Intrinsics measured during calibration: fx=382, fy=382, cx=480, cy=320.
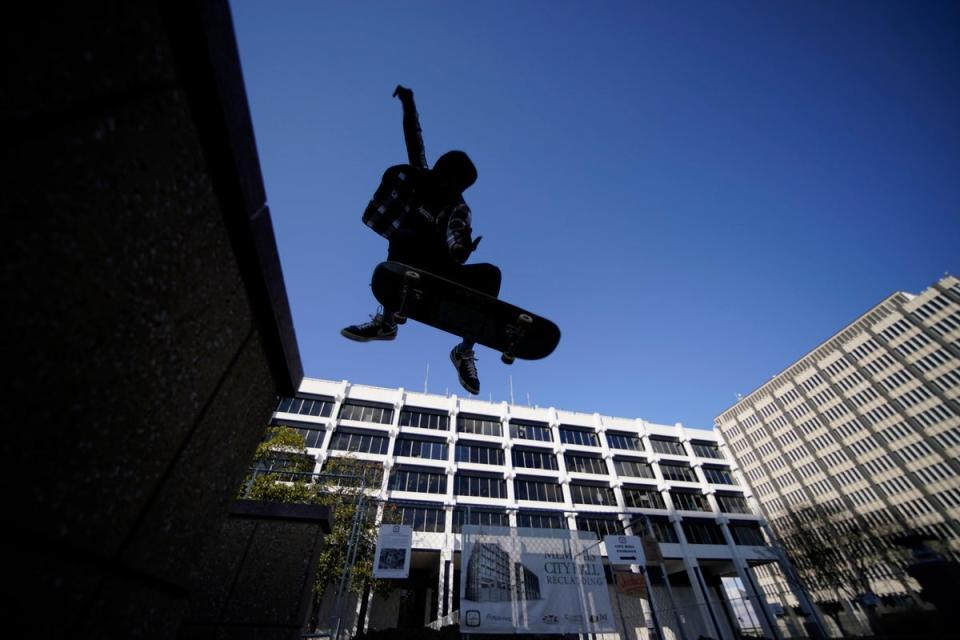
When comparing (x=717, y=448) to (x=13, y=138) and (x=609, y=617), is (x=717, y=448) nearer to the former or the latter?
(x=609, y=617)

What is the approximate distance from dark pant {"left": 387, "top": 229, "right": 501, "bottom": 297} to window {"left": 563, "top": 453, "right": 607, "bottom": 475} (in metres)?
33.8

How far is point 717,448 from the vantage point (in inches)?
1620

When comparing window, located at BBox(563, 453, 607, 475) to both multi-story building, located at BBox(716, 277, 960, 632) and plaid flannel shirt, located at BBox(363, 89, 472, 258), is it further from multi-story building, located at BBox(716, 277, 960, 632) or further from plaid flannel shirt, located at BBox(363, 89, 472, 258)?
plaid flannel shirt, located at BBox(363, 89, 472, 258)

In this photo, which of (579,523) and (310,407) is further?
(579,523)

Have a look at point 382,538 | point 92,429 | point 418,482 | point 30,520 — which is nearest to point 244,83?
point 92,429

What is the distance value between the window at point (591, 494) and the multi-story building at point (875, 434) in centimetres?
2490

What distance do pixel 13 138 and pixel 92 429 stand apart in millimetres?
745

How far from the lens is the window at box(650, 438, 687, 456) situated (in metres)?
39.1

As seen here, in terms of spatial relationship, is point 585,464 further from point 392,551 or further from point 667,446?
point 392,551

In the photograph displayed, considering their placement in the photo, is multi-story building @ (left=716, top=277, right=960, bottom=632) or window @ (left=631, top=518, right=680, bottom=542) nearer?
window @ (left=631, top=518, right=680, bottom=542)

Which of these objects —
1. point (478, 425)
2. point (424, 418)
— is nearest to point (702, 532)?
point (478, 425)

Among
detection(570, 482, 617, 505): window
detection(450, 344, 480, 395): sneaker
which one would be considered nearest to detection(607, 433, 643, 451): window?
detection(570, 482, 617, 505): window

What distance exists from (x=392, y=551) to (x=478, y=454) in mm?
21455

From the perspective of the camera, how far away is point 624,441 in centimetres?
3828
